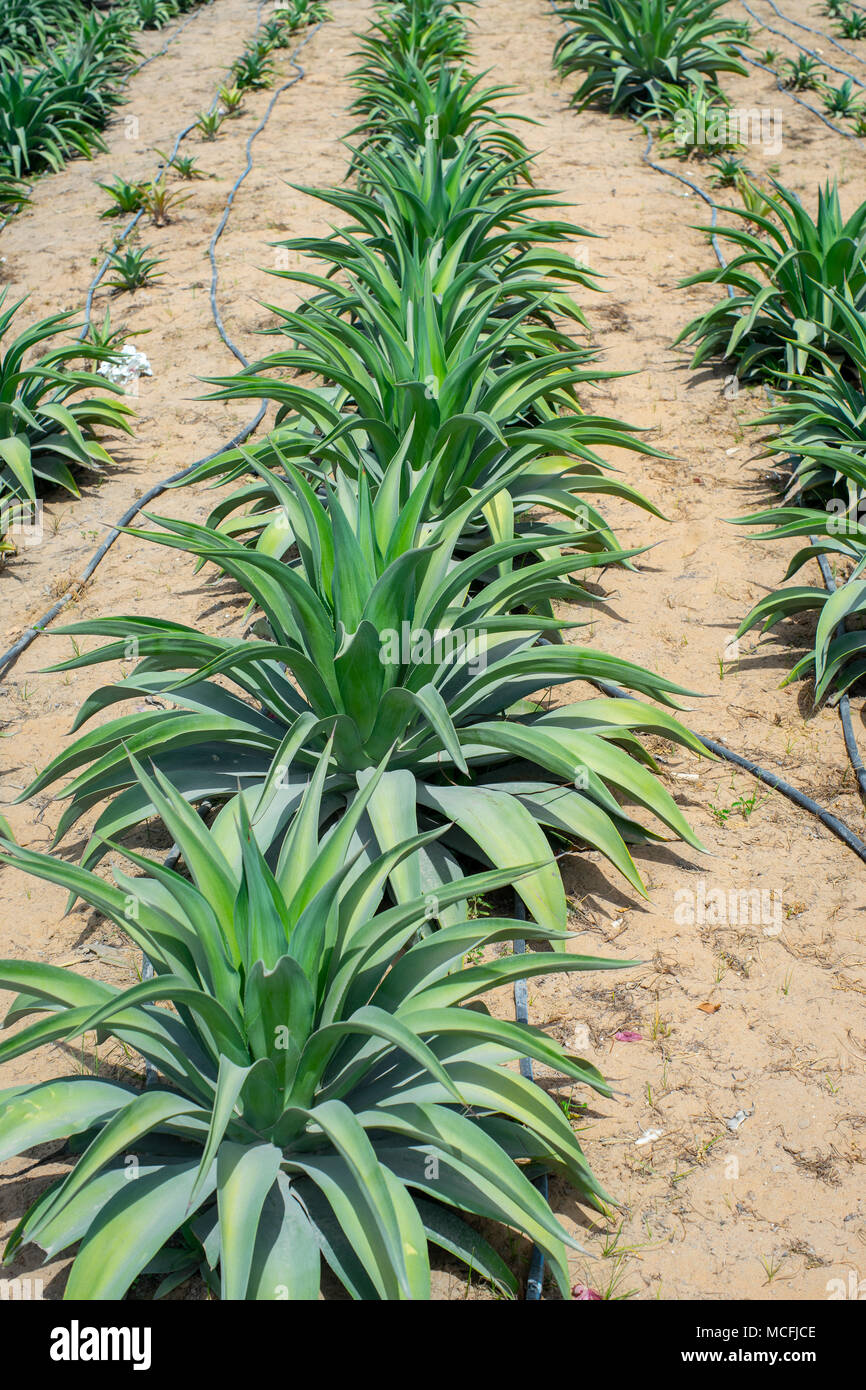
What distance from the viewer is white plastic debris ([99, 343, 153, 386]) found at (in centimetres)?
512

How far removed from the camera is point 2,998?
246cm

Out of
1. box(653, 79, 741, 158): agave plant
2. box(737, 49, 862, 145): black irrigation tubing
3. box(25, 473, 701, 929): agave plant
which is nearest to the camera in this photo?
box(25, 473, 701, 929): agave plant

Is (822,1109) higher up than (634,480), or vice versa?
(634,480)

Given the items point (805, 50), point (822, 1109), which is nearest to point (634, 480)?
point (822, 1109)

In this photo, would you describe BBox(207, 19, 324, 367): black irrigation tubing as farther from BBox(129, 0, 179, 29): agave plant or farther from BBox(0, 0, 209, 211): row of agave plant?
BBox(129, 0, 179, 29): agave plant

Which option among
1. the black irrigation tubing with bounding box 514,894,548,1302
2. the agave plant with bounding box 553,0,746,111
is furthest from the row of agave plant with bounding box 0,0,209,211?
the black irrigation tubing with bounding box 514,894,548,1302

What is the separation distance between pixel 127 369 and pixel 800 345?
2.86 meters

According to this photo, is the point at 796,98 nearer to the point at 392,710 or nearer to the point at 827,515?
the point at 827,515

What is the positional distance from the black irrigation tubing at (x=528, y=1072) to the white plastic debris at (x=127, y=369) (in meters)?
3.44

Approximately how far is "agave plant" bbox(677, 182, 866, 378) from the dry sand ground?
216 mm

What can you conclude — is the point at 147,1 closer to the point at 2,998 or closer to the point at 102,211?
the point at 102,211

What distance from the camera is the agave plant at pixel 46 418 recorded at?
4293mm
